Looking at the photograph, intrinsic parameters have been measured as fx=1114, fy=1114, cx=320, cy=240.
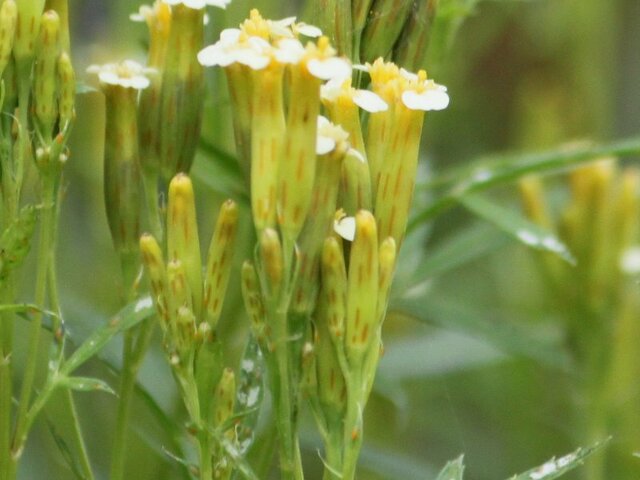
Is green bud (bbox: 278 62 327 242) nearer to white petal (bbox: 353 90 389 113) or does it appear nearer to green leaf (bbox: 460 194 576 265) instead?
white petal (bbox: 353 90 389 113)

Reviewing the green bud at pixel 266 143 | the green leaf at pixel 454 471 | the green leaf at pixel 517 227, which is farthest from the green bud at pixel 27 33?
the green leaf at pixel 517 227

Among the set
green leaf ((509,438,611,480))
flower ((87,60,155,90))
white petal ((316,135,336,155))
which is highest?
flower ((87,60,155,90))

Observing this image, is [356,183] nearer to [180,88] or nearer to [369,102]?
[369,102]

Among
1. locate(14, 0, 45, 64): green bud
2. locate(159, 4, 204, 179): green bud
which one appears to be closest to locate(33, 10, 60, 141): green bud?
locate(14, 0, 45, 64): green bud

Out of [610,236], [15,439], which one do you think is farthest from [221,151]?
[610,236]

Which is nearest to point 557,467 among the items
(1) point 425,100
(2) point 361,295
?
(2) point 361,295

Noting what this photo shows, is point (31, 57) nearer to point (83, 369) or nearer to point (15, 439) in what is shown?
point (15, 439)
